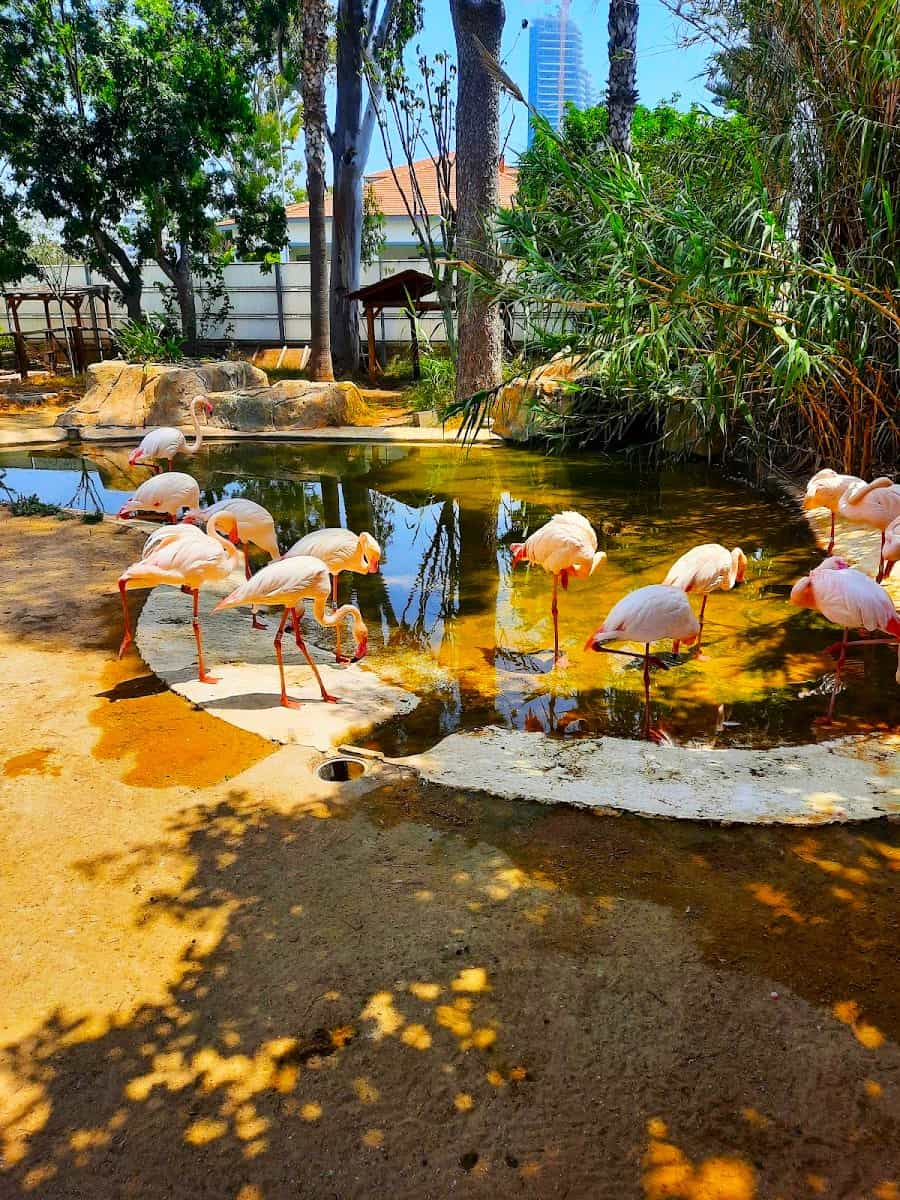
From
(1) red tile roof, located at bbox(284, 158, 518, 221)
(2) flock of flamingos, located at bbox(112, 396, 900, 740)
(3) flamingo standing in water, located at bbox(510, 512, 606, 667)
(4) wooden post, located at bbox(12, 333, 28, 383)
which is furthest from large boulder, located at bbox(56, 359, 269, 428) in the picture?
(1) red tile roof, located at bbox(284, 158, 518, 221)

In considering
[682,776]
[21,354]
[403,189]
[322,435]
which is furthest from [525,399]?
[403,189]

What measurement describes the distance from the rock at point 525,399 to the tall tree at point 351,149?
7123mm

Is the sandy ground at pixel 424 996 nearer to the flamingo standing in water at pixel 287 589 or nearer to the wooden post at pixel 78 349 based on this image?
the flamingo standing in water at pixel 287 589

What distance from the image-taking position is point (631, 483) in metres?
9.44

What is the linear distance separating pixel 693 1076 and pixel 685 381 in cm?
541

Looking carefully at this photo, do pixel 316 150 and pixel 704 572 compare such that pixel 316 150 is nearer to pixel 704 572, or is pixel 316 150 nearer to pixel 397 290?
pixel 397 290

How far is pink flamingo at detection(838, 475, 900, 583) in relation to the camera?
5.43 metres

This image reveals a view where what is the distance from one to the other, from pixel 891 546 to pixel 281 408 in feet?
32.8

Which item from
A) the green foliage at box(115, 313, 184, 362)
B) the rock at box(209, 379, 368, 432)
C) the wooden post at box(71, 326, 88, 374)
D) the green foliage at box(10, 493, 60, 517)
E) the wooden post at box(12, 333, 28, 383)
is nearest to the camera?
the green foliage at box(10, 493, 60, 517)

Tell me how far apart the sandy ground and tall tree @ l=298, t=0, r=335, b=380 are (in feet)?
43.8

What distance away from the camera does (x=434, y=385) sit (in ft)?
46.9

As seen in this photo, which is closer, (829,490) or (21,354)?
(829,490)

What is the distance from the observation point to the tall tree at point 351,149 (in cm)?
1744

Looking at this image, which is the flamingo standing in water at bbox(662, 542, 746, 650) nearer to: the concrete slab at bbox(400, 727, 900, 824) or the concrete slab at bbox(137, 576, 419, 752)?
the concrete slab at bbox(400, 727, 900, 824)
